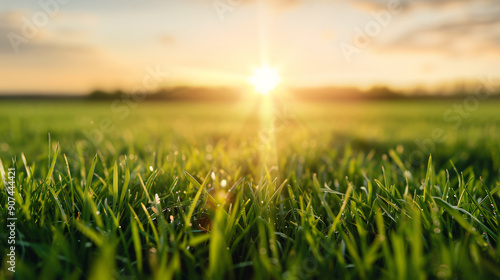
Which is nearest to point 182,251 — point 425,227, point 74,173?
point 425,227

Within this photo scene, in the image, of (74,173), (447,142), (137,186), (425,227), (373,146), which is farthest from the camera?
(373,146)

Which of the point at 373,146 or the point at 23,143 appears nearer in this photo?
the point at 23,143

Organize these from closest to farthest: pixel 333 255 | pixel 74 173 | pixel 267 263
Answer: pixel 267 263
pixel 333 255
pixel 74 173

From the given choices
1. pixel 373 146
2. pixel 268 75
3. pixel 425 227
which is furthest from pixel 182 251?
pixel 268 75

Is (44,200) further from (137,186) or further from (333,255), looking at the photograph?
(333,255)

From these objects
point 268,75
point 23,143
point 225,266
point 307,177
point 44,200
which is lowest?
point 225,266

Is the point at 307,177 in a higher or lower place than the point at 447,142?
lower

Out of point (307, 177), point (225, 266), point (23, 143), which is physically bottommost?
point (225, 266)

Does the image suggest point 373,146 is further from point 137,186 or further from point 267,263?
point 267,263

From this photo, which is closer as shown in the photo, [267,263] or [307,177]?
[267,263]
